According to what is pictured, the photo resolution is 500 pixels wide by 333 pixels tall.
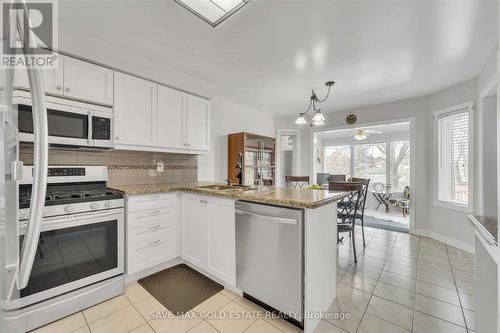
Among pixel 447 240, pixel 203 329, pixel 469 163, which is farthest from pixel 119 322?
pixel 469 163

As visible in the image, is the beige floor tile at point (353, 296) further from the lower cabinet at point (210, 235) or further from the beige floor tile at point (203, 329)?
the beige floor tile at point (203, 329)

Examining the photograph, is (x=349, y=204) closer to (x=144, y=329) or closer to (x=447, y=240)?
(x=447, y=240)

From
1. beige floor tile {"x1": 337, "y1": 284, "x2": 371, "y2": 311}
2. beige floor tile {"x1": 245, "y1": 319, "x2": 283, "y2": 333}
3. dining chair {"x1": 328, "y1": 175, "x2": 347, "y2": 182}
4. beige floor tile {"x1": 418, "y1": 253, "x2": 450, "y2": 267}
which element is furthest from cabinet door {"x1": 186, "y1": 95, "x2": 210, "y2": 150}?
dining chair {"x1": 328, "y1": 175, "x2": 347, "y2": 182}

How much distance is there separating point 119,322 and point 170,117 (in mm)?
2174

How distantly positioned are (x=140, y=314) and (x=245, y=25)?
105 inches

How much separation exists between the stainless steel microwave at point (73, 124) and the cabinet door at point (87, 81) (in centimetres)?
8

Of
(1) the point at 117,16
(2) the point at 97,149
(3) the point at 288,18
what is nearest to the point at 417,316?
(3) the point at 288,18

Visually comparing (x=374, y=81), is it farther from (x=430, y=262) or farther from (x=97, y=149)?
(x=97, y=149)

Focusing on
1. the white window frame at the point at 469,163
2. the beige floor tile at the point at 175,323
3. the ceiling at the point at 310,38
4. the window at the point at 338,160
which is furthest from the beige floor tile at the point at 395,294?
the window at the point at 338,160

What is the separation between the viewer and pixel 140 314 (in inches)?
66.5

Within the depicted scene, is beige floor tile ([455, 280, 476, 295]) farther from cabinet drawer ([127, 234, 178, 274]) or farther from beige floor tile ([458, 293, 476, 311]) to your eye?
cabinet drawer ([127, 234, 178, 274])

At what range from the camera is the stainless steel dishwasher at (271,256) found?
1466mm

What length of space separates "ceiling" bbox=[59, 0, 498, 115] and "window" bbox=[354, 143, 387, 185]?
376cm

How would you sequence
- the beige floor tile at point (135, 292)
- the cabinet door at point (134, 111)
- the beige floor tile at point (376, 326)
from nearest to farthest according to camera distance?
the beige floor tile at point (376, 326), the beige floor tile at point (135, 292), the cabinet door at point (134, 111)
